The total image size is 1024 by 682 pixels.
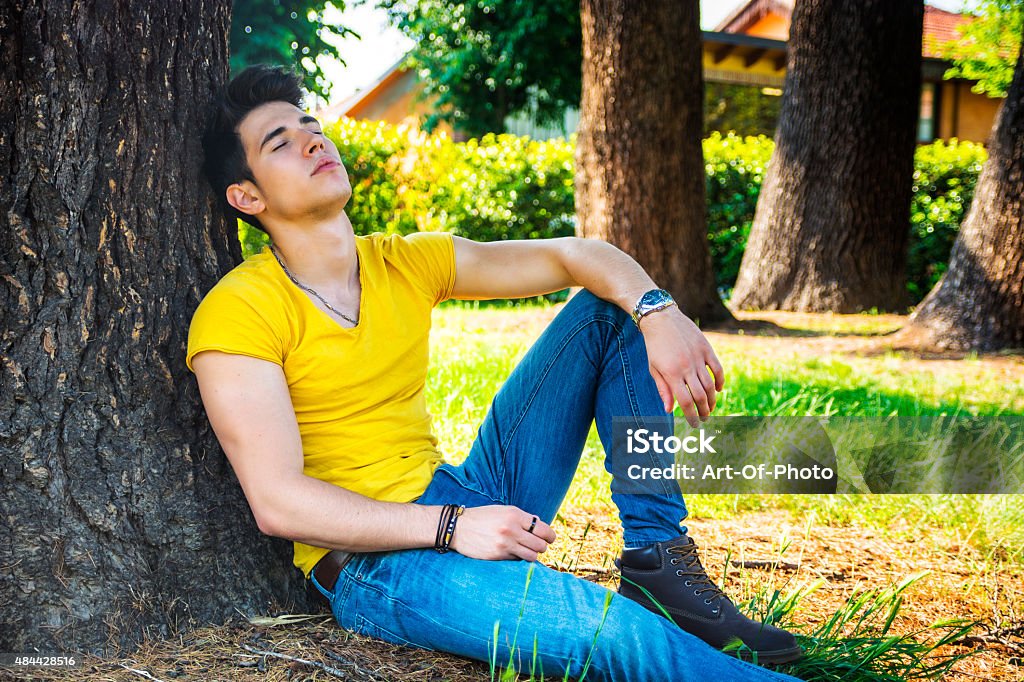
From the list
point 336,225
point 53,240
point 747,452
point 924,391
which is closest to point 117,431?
point 53,240

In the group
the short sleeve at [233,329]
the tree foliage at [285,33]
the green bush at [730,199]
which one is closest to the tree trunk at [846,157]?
the green bush at [730,199]

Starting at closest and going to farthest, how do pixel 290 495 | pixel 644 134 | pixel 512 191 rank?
1. pixel 290 495
2. pixel 644 134
3. pixel 512 191

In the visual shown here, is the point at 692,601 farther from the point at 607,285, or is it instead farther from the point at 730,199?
the point at 730,199

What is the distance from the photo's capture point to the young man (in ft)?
6.65

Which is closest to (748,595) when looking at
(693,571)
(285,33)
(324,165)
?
(693,571)

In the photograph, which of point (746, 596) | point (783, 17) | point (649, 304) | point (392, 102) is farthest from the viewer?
point (392, 102)

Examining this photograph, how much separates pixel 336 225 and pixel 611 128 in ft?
16.7

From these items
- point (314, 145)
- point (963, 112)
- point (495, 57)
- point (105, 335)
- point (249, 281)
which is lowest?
point (105, 335)

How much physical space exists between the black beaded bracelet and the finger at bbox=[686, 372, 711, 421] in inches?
26.7

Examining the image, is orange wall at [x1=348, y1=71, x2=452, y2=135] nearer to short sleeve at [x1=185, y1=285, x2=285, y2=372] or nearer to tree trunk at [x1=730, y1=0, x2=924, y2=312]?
tree trunk at [x1=730, y1=0, x2=924, y2=312]

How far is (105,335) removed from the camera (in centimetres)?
220

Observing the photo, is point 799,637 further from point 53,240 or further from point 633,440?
point 53,240

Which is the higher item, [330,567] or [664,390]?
[664,390]

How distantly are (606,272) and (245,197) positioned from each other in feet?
3.26
